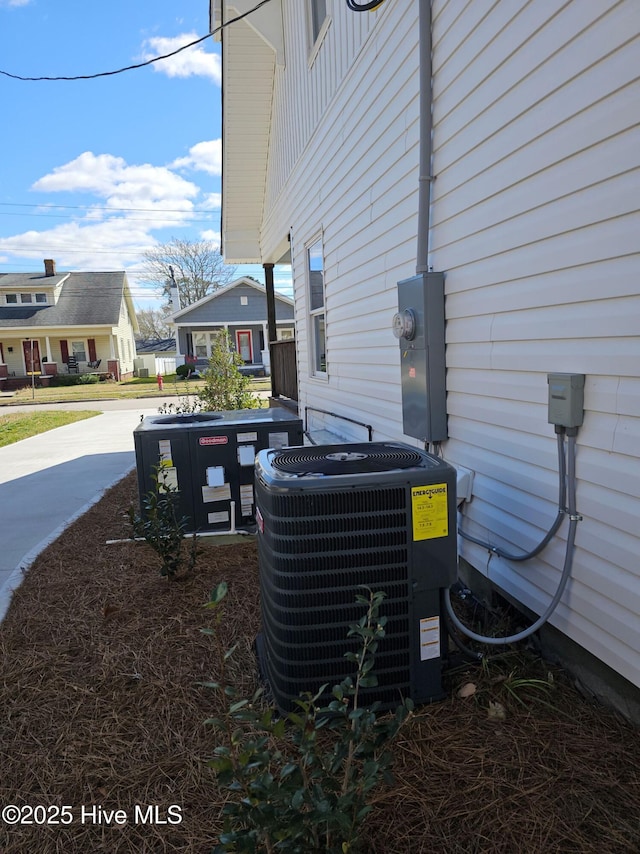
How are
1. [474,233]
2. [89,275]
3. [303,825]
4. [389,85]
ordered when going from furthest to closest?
[89,275]
[389,85]
[474,233]
[303,825]

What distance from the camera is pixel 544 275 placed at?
87.6 inches

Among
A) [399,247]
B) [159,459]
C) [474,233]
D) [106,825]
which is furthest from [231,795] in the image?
[399,247]

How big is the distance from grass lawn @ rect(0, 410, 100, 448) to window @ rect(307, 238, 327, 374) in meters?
6.46

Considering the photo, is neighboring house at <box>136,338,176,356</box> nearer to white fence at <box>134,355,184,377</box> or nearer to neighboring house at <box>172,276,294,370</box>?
white fence at <box>134,355,184,377</box>

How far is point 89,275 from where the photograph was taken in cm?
3338

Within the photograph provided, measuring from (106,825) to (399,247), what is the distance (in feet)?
10.5

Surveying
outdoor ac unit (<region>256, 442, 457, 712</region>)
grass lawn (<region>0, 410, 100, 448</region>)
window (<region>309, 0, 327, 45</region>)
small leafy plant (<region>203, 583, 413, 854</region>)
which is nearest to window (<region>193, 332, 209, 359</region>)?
grass lawn (<region>0, 410, 100, 448</region>)

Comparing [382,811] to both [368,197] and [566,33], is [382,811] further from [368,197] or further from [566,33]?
[368,197]

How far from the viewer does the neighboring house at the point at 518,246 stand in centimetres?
187

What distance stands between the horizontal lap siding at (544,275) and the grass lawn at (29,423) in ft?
31.9

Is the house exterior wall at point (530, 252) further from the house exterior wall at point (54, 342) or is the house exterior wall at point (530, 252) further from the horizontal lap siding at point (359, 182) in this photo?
the house exterior wall at point (54, 342)

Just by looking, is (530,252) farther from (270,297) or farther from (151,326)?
(151,326)

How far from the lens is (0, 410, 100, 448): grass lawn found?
1144cm

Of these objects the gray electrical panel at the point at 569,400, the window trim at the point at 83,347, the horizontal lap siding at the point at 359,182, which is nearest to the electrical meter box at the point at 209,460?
the horizontal lap siding at the point at 359,182
